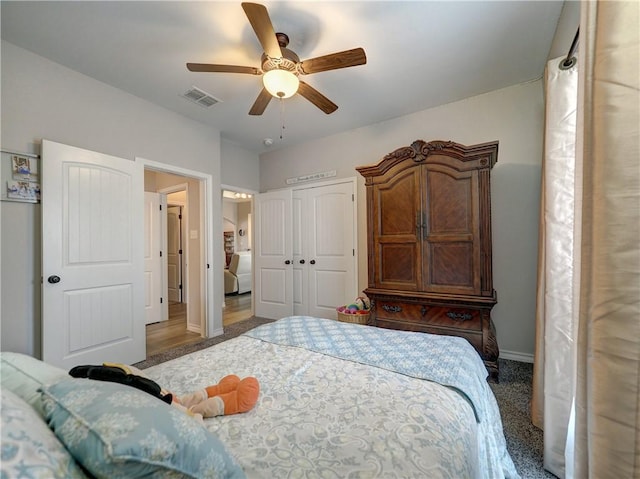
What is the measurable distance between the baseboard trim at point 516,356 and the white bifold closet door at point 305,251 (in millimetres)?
1737

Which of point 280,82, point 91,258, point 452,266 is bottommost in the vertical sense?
point 452,266

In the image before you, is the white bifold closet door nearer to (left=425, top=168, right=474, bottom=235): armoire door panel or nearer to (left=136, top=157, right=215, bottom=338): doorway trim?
(left=136, top=157, right=215, bottom=338): doorway trim

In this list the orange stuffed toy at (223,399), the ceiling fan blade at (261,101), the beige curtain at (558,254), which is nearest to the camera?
the orange stuffed toy at (223,399)

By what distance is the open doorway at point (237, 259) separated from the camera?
480 centimetres

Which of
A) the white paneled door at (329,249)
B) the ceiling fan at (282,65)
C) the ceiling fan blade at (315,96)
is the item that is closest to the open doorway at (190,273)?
the white paneled door at (329,249)

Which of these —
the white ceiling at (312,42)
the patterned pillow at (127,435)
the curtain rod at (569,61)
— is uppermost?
the white ceiling at (312,42)

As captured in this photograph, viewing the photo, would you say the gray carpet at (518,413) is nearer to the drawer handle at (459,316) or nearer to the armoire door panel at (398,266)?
the drawer handle at (459,316)

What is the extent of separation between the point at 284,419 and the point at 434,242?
82.1 inches

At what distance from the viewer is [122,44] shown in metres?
2.13

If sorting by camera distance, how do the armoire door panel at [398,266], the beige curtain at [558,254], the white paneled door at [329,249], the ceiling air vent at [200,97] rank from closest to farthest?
the beige curtain at [558,254], the armoire door panel at [398,266], the ceiling air vent at [200,97], the white paneled door at [329,249]

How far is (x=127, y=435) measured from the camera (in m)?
0.50

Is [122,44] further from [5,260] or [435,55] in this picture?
[435,55]

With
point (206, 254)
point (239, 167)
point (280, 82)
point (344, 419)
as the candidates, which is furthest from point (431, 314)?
point (239, 167)

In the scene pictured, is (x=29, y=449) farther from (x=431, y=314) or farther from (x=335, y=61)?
(x=431, y=314)
